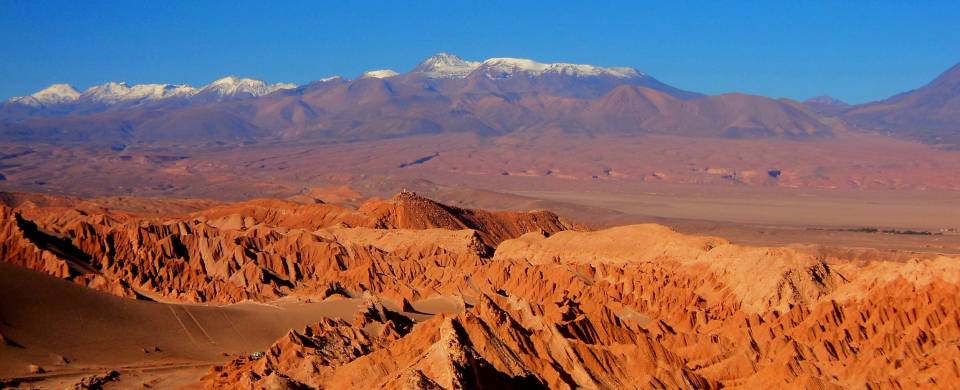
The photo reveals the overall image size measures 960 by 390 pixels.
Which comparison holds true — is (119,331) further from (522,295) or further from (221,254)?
(522,295)

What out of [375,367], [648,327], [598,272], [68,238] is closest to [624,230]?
[598,272]

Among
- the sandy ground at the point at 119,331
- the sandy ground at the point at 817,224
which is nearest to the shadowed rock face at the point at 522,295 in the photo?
the sandy ground at the point at 119,331

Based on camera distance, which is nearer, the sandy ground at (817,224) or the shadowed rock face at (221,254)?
the shadowed rock face at (221,254)

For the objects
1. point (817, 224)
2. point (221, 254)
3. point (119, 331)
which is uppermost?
point (221, 254)

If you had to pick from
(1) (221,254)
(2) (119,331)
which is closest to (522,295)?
(1) (221,254)


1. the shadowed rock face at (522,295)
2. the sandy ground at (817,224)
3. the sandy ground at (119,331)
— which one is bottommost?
the sandy ground at (817,224)

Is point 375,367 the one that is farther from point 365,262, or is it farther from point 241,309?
point 365,262

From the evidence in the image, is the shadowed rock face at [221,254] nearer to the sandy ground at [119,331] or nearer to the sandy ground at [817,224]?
the sandy ground at [119,331]

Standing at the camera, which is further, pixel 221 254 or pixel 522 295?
pixel 221 254
